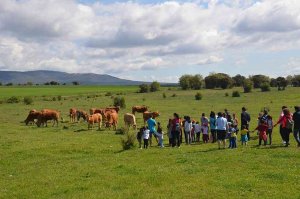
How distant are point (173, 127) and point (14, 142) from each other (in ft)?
35.0

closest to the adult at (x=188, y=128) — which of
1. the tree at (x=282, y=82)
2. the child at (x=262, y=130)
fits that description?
the child at (x=262, y=130)

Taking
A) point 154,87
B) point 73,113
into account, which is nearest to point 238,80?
point 154,87

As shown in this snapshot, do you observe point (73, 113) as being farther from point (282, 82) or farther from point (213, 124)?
point (282, 82)

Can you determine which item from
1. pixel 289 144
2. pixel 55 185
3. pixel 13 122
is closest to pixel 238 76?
pixel 13 122

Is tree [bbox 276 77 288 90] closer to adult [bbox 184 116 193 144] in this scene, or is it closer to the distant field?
the distant field

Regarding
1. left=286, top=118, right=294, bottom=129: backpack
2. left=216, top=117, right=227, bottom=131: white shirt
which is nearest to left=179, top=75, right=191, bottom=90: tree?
left=216, top=117, right=227, bottom=131: white shirt

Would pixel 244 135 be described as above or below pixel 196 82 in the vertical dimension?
below

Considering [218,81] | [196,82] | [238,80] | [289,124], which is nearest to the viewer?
[289,124]

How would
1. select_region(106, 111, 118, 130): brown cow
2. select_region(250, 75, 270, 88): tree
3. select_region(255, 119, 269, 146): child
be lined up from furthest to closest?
select_region(250, 75, 270, 88): tree, select_region(106, 111, 118, 130): brown cow, select_region(255, 119, 269, 146): child

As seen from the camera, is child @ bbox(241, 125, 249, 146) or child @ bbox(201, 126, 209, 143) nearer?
child @ bbox(241, 125, 249, 146)

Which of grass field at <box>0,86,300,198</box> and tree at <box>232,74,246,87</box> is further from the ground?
tree at <box>232,74,246,87</box>

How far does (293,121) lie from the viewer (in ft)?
71.7

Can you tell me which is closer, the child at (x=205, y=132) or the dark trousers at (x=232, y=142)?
the dark trousers at (x=232, y=142)

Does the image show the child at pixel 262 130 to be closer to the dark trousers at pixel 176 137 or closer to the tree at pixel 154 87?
the dark trousers at pixel 176 137
